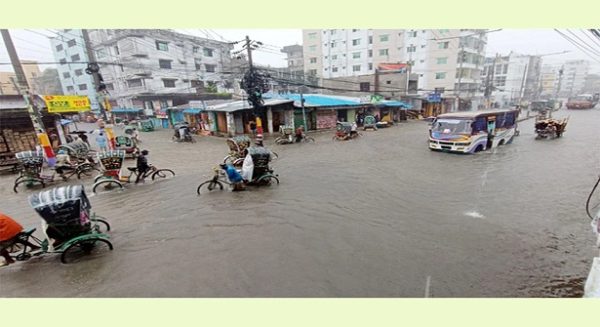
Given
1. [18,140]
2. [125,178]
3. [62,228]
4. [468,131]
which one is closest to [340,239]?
[62,228]

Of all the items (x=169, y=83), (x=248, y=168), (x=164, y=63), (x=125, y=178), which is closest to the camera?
(x=248, y=168)

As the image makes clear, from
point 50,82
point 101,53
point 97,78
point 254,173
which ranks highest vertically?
point 101,53

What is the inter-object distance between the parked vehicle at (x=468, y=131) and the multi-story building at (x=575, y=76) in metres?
128

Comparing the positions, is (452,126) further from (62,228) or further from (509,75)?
Result: (509,75)

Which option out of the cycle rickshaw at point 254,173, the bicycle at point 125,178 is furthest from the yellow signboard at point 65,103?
the cycle rickshaw at point 254,173

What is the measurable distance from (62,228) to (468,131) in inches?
668

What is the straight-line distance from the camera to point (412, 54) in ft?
161

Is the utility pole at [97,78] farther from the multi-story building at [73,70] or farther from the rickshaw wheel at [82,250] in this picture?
the multi-story building at [73,70]

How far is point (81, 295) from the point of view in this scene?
3.97 m

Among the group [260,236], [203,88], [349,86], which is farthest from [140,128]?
[260,236]

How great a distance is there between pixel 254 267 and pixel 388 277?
2.34m

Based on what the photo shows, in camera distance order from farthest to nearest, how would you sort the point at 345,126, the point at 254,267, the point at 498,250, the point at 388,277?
the point at 345,126
the point at 498,250
the point at 254,267
the point at 388,277

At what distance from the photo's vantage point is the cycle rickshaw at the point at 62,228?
4.64 meters

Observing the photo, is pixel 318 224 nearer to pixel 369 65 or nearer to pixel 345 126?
pixel 345 126
